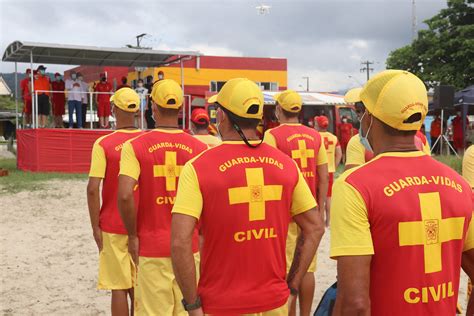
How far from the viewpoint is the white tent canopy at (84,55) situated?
58.1 feet

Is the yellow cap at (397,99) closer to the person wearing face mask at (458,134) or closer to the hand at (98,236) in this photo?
the hand at (98,236)

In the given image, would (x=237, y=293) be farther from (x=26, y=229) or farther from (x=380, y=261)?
(x=26, y=229)

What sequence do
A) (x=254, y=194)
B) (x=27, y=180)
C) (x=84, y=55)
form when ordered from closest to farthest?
(x=254, y=194)
(x=27, y=180)
(x=84, y=55)

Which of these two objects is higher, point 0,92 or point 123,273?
point 0,92

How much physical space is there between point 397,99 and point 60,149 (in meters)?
17.0

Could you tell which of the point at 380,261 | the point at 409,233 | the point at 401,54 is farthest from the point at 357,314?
the point at 401,54

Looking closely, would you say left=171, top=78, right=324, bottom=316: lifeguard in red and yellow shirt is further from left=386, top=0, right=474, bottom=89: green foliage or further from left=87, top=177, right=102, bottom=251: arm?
left=386, top=0, right=474, bottom=89: green foliage

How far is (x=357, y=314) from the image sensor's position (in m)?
1.91

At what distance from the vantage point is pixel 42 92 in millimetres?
16906

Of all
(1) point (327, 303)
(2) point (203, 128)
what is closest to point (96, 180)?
(2) point (203, 128)

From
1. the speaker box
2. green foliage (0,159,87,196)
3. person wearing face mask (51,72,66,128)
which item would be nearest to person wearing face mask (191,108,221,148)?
green foliage (0,159,87,196)

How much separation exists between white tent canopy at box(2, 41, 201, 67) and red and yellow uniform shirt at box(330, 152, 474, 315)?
1728 centimetres

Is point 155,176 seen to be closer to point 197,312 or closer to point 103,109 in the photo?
point 197,312

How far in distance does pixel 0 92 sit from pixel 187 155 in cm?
5916
